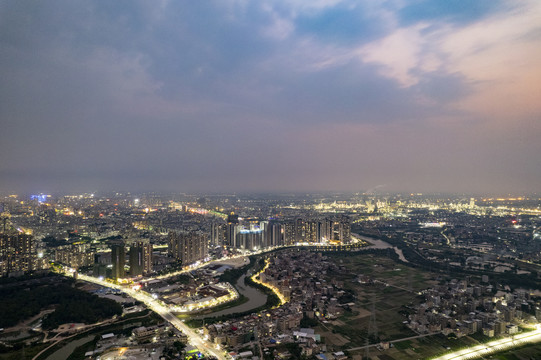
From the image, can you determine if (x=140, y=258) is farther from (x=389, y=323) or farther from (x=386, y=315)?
(x=389, y=323)

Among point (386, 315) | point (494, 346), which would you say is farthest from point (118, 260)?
point (494, 346)

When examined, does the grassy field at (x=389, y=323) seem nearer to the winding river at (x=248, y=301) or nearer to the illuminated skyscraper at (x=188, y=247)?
the winding river at (x=248, y=301)

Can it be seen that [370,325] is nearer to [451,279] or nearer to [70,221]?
[451,279]

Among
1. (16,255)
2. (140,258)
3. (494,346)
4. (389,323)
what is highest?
(16,255)

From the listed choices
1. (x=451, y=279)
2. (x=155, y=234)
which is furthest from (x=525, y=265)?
(x=155, y=234)

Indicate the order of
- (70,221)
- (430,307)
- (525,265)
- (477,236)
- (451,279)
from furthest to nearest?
(70,221) < (477,236) < (525,265) < (451,279) < (430,307)

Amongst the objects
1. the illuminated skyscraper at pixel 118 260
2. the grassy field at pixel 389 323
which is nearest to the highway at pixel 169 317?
the illuminated skyscraper at pixel 118 260

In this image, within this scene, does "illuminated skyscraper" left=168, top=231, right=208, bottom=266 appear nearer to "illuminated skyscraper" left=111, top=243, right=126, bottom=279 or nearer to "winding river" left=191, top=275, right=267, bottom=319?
"illuminated skyscraper" left=111, top=243, right=126, bottom=279

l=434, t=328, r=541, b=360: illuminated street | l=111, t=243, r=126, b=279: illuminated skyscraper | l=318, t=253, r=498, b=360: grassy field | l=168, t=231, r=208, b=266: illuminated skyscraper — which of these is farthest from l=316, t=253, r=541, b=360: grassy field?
l=111, t=243, r=126, b=279: illuminated skyscraper
